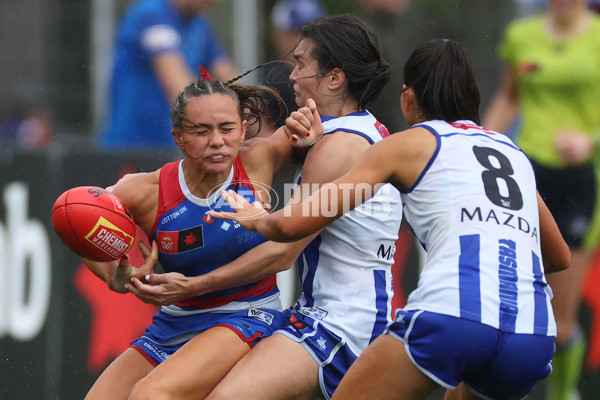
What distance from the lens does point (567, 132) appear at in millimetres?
5723

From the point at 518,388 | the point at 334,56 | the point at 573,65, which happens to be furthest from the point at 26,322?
the point at 573,65

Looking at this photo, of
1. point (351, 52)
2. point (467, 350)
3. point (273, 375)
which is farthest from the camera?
point (351, 52)

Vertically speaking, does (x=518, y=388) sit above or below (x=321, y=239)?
below

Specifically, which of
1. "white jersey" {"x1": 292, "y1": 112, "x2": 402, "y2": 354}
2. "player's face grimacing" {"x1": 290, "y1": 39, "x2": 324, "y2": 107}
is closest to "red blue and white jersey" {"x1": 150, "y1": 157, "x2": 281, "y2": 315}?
"white jersey" {"x1": 292, "y1": 112, "x2": 402, "y2": 354}

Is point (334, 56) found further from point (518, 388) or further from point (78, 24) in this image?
point (78, 24)

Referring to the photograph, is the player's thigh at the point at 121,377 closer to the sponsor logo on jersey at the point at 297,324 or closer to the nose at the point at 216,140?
the sponsor logo on jersey at the point at 297,324

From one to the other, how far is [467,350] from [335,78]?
1384 mm

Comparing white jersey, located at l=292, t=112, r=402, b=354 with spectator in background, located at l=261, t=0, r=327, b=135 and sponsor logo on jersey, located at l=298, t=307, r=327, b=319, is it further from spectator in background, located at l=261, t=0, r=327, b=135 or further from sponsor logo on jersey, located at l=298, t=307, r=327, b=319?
spectator in background, located at l=261, t=0, r=327, b=135

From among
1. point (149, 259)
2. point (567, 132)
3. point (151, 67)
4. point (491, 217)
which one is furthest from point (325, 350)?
point (567, 132)

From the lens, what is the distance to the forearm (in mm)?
3590

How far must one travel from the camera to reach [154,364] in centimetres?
381

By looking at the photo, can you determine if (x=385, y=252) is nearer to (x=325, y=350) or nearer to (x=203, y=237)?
(x=325, y=350)

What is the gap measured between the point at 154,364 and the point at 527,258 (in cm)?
164

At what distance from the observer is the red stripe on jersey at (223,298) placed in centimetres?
375
